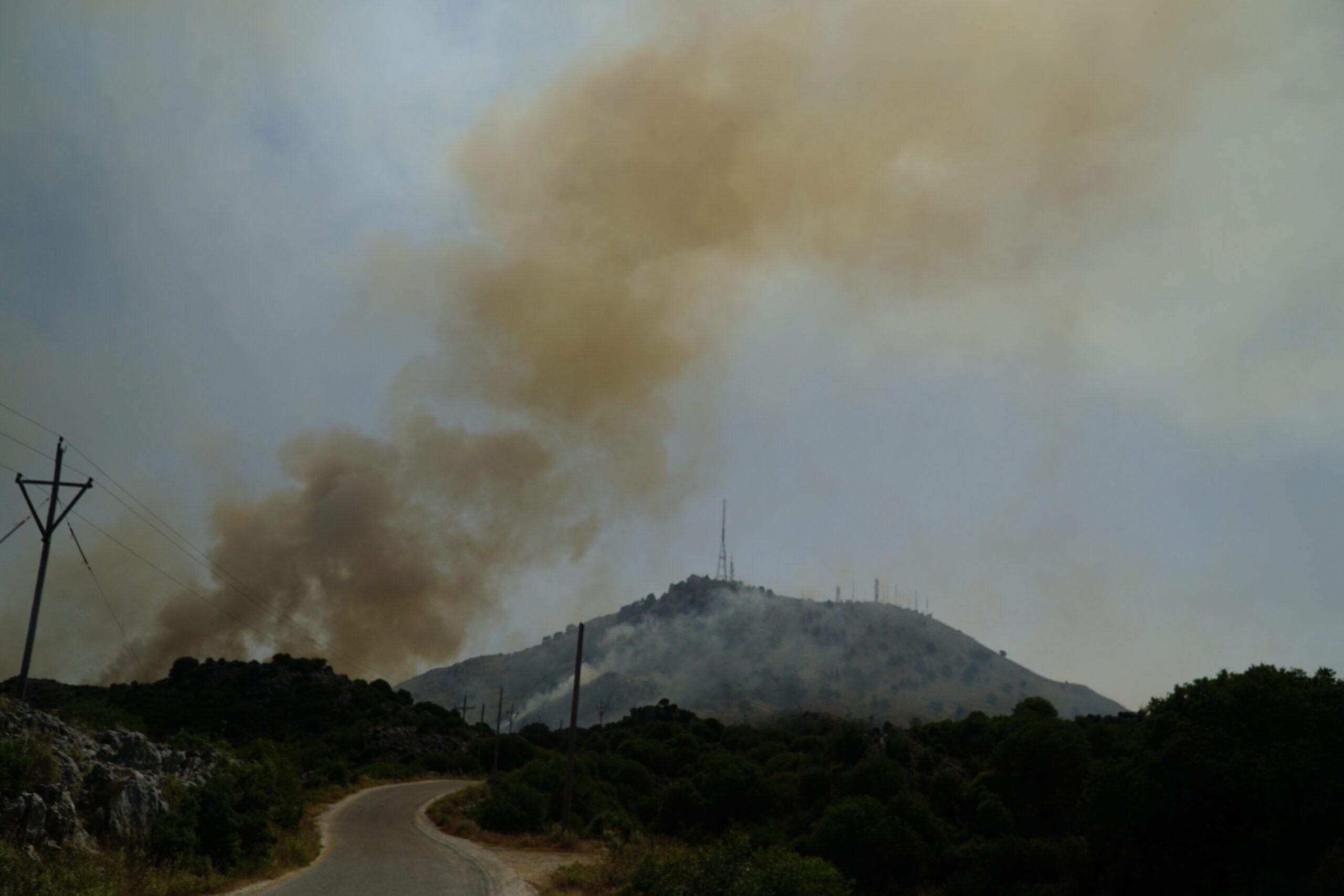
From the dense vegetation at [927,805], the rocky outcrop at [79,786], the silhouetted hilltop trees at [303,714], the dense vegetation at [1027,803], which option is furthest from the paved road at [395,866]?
the silhouetted hilltop trees at [303,714]

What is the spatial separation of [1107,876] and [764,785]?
24.4 m

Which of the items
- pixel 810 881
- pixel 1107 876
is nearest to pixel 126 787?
pixel 810 881

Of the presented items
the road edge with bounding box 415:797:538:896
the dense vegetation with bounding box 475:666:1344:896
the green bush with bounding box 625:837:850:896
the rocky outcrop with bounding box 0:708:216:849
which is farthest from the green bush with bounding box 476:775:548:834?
the green bush with bounding box 625:837:850:896

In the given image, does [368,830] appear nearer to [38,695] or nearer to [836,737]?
[836,737]

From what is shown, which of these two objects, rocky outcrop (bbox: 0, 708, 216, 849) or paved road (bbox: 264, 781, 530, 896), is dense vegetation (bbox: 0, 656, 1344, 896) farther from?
paved road (bbox: 264, 781, 530, 896)

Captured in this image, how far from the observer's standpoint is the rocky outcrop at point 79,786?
691 inches

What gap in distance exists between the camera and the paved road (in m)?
23.2

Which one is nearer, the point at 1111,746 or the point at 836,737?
the point at 1111,746

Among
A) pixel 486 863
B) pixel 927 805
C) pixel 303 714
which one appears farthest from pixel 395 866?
pixel 303 714

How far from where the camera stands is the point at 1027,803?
51406 millimetres

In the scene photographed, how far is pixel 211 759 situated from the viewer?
28.9 meters

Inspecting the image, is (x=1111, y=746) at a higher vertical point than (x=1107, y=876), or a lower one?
higher

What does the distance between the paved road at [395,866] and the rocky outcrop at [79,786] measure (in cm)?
401

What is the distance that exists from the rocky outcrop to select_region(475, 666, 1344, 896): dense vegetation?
12.5m
